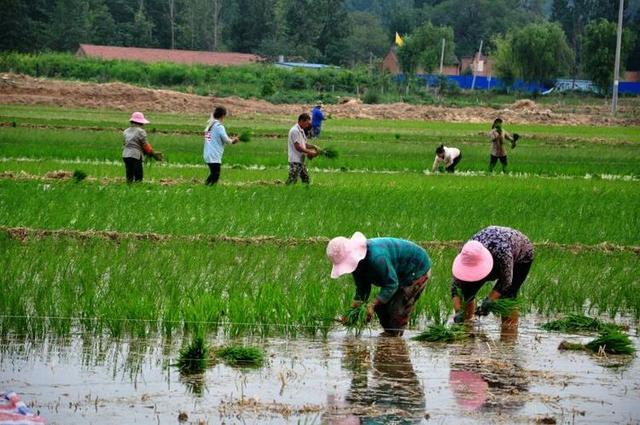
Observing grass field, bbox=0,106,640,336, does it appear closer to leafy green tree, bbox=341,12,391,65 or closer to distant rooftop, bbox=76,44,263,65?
distant rooftop, bbox=76,44,263,65

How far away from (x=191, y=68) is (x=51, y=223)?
5225cm

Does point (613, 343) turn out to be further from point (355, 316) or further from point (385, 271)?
point (355, 316)

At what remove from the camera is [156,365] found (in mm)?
7328

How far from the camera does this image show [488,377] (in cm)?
742

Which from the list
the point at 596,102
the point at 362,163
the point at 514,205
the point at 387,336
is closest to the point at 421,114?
the point at 596,102

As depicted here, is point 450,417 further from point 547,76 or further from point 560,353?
point 547,76

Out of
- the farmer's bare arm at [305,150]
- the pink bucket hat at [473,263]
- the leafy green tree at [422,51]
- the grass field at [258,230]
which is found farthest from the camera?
the leafy green tree at [422,51]

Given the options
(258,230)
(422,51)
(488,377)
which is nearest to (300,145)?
(258,230)

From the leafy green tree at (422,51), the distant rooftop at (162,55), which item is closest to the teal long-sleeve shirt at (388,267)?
the distant rooftop at (162,55)

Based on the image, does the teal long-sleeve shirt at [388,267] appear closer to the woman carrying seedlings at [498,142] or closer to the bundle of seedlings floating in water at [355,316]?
the bundle of seedlings floating in water at [355,316]

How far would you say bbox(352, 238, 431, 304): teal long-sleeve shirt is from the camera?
7827 millimetres

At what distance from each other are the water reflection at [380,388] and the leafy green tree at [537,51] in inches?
2569

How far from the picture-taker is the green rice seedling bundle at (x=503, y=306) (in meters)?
8.52

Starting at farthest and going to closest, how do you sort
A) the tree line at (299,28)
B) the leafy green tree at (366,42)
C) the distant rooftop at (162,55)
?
the leafy green tree at (366,42), the tree line at (299,28), the distant rooftop at (162,55)
